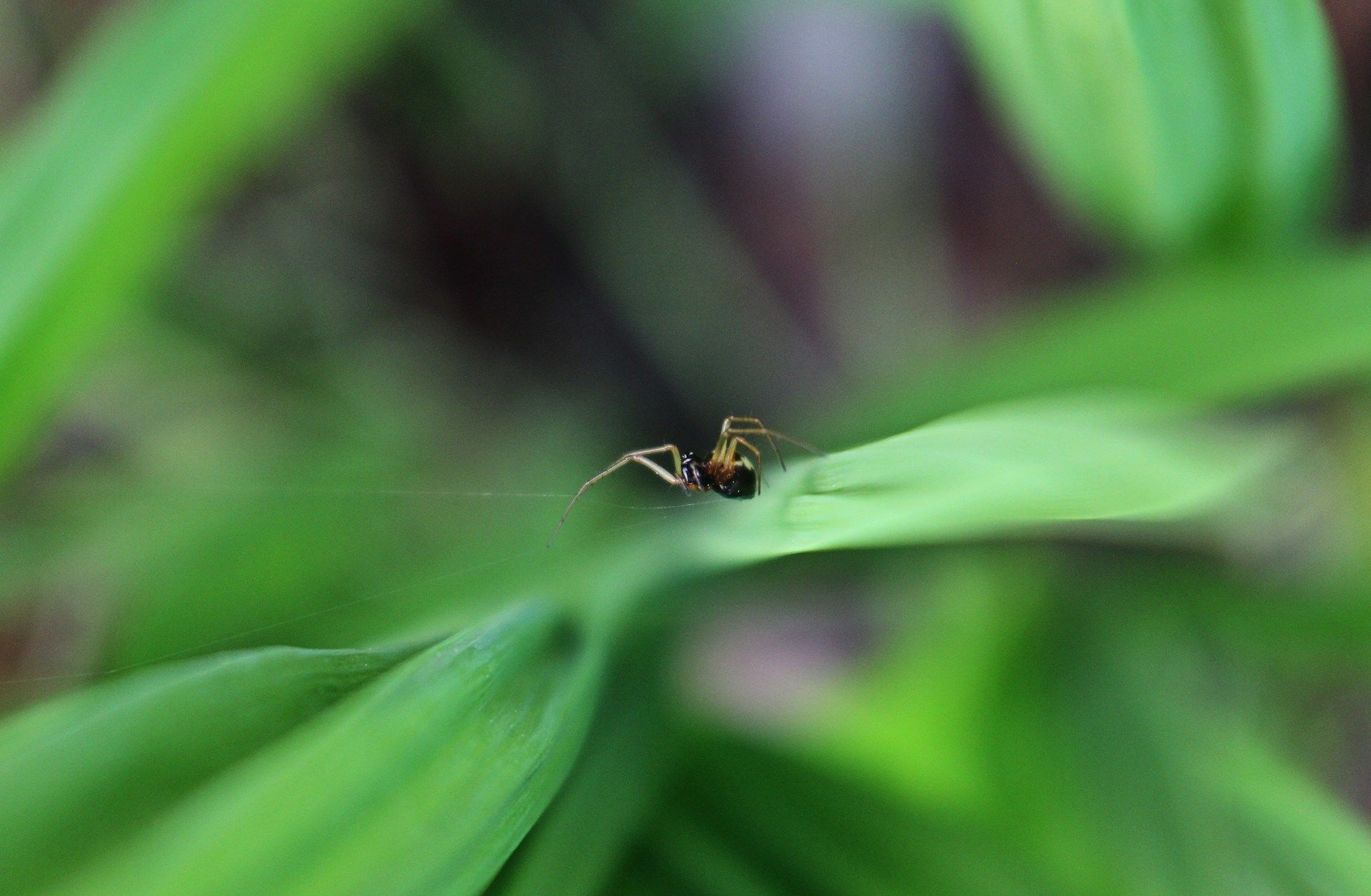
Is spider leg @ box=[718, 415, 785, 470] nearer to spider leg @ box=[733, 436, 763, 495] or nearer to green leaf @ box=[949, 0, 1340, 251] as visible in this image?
spider leg @ box=[733, 436, 763, 495]

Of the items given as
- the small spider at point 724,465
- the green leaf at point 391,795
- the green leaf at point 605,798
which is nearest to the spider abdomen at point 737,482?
the small spider at point 724,465

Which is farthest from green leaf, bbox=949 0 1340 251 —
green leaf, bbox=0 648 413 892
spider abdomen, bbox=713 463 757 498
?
green leaf, bbox=0 648 413 892

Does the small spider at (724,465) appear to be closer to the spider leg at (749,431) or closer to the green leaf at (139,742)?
the spider leg at (749,431)

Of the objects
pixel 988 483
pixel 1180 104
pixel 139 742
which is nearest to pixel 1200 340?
pixel 1180 104

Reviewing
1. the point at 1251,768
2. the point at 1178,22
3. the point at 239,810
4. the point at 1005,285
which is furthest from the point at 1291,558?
the point at 239,810

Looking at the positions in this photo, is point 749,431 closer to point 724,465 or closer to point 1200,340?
point 724,465

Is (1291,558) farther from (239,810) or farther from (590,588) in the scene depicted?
(239,810)
